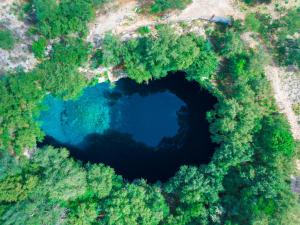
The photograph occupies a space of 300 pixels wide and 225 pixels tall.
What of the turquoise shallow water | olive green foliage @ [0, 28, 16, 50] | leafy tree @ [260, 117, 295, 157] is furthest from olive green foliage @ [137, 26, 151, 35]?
leafy tree @ [260, 117, 295, 157]

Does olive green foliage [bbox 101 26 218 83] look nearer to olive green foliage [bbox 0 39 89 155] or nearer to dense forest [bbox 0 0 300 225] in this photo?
→ dense forest [bbox 0 0 300 225]

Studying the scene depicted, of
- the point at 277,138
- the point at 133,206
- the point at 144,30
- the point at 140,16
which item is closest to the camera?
the point at 277,138

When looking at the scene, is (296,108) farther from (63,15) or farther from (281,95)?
(63,15)

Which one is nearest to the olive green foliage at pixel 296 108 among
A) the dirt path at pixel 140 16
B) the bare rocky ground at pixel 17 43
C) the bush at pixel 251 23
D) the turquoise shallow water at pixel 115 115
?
the bush at pixel 251 23

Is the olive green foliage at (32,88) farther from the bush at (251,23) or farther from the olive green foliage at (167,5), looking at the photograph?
the bush at (251,23)

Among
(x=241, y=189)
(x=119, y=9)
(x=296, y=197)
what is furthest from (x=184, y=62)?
(x=296, y=197)

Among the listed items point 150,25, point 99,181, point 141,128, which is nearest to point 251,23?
point 150,25
